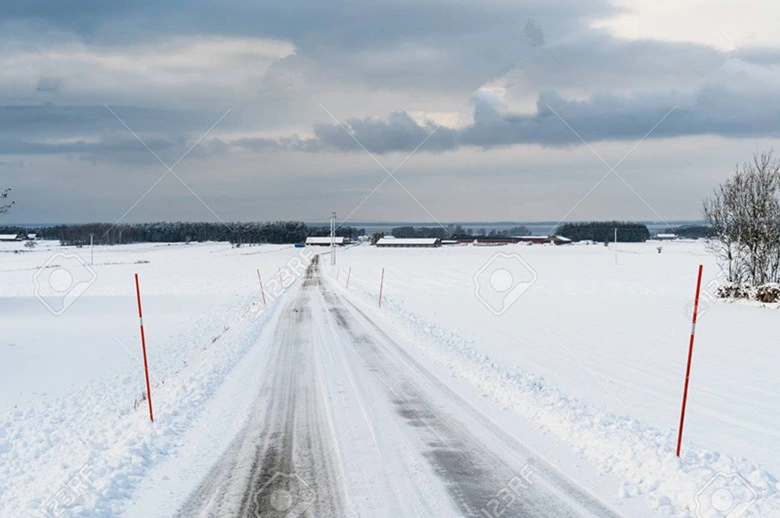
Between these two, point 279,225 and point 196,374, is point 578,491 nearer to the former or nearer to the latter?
point 196,374

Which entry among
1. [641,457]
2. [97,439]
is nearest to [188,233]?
[97,439]

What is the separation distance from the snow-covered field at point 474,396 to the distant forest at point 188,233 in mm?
137497

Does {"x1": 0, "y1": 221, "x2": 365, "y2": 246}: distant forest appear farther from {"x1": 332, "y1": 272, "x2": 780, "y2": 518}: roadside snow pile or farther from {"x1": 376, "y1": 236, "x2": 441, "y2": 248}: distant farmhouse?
{"x1": 332, "y1": 272, "x2": 780, "y2": 518}: roadside snow pile

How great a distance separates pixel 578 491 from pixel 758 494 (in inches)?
70.3

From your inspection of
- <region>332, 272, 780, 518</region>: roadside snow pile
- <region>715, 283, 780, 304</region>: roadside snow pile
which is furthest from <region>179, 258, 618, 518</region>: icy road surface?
<region>715, 283, 780, 304</region>: roadside snow pile

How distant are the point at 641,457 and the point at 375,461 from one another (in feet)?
10.4

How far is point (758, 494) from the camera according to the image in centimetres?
615

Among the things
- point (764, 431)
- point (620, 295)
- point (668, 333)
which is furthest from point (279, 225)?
point (764, 431)

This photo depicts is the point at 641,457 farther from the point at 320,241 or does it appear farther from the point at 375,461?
the point at 320,241

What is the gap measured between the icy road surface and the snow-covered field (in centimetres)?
37

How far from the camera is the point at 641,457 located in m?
7.21

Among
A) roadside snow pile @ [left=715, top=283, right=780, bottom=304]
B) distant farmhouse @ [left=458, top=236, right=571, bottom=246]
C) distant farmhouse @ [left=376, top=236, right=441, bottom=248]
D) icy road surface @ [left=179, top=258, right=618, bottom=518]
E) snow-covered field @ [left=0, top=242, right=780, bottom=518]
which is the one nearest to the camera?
icy road surface @ [left=179, top=258, right=618, bottom=518]

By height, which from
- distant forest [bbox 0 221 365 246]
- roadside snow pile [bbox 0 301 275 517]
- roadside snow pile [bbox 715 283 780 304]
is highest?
distant forest [bbox 0 221 365 246]

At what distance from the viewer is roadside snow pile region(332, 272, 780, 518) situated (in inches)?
238
